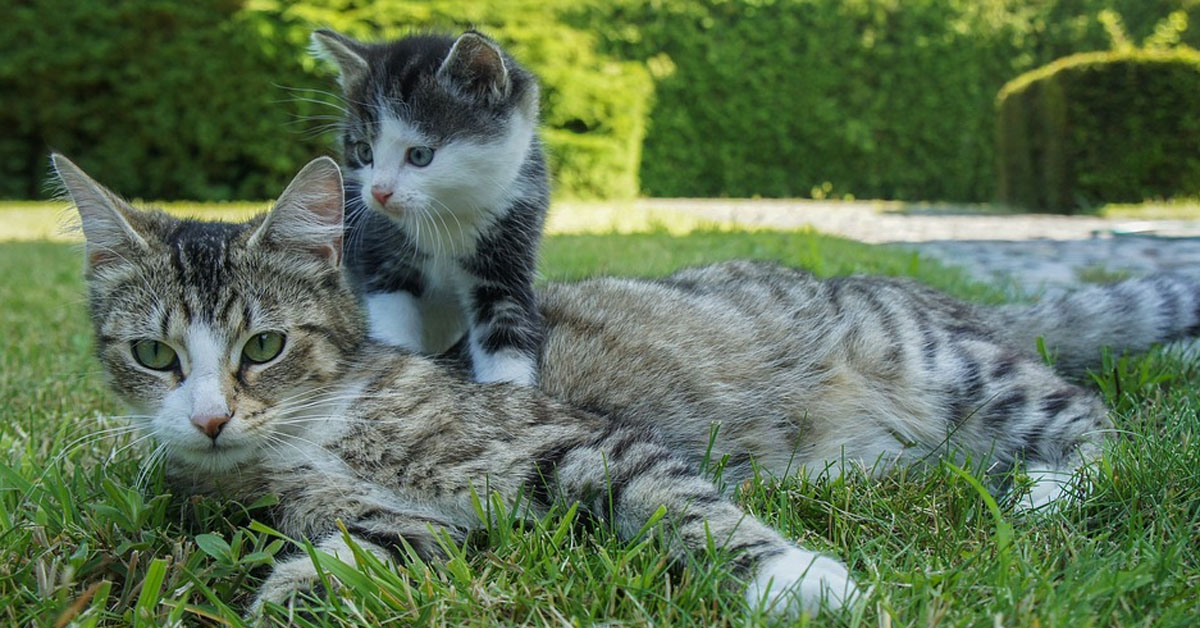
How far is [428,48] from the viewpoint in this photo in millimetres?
3656

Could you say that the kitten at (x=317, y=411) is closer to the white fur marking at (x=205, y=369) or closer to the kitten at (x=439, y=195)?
the white fur marking at (x=205, y=369)

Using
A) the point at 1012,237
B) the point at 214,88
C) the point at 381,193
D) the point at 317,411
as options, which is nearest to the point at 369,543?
the point at 317,411

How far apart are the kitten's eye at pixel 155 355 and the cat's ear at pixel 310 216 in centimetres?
36

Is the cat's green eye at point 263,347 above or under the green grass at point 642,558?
above

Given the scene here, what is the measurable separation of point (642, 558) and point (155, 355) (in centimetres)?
137

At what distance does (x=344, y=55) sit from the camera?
12.0 feet

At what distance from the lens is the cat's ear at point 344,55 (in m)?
3.62

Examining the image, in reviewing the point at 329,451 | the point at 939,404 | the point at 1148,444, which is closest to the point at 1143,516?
the point at 1148,444

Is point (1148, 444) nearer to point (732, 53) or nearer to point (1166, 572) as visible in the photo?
point (1166, 572)

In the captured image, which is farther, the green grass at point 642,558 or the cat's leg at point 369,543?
the cat's leg at point 369,543

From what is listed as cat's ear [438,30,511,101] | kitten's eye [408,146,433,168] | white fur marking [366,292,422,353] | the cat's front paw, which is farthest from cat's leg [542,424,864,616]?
cat's ear [438,30,511,101]

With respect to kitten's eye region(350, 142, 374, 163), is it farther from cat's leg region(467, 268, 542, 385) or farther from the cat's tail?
the cat's tail

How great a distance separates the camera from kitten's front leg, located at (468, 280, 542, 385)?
302 centimetres

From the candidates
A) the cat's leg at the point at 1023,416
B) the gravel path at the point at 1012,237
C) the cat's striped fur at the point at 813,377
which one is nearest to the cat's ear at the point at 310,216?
the cat's striped fur at the point at 813,377
